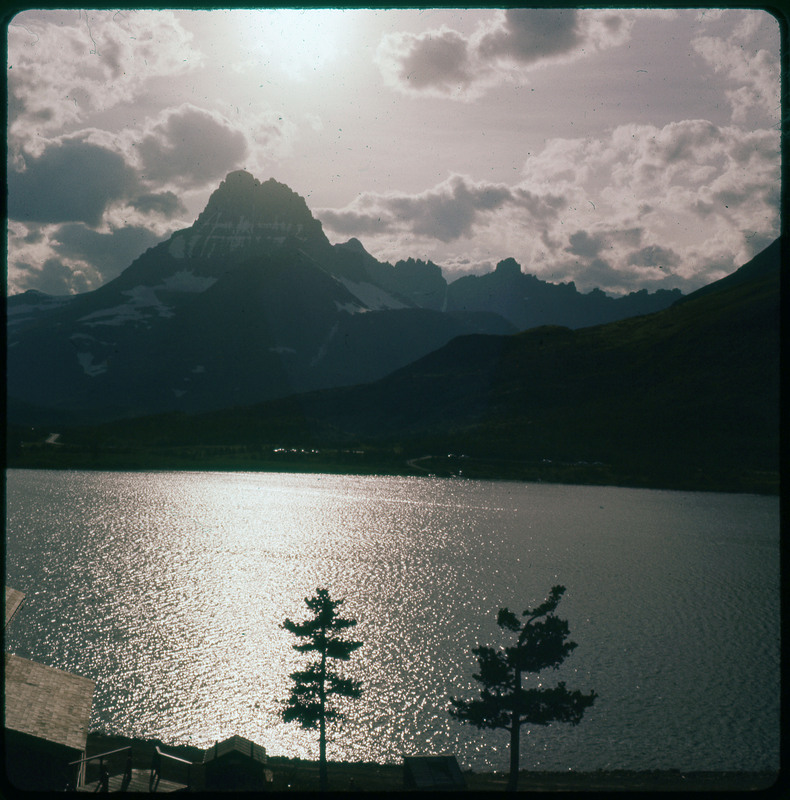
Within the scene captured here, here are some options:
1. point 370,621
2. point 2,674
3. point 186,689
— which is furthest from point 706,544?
point 2,674

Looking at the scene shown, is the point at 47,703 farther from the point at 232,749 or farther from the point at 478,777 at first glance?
the point at 478,777

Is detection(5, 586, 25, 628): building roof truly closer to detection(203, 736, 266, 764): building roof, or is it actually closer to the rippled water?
detection(203, 736, 266, 764): building roof

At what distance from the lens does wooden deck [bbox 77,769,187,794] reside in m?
26.8

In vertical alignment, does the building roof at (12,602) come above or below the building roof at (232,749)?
above

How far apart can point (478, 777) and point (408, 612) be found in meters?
33.0

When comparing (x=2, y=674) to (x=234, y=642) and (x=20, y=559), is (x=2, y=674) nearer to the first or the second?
(x=234, y=642)

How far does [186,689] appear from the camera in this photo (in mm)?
49156

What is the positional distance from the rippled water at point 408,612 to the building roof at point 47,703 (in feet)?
64.2

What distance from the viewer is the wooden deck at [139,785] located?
88.0ft

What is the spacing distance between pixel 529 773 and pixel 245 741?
1737 cm

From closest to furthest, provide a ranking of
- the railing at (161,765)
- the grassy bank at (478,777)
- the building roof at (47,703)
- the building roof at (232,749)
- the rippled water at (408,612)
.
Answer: the building roof at (47,703)
the railing at (161,765)
the building roof at (232,749)
the grassy bank at (478,777)
the rippled water at (408,612)

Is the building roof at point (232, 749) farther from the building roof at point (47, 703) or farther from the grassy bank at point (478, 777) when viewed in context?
the building roof at point (47, 703)

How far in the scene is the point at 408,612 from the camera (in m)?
69.8

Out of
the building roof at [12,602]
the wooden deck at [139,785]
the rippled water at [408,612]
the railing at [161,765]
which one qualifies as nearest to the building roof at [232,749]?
the railing at [161,765]
